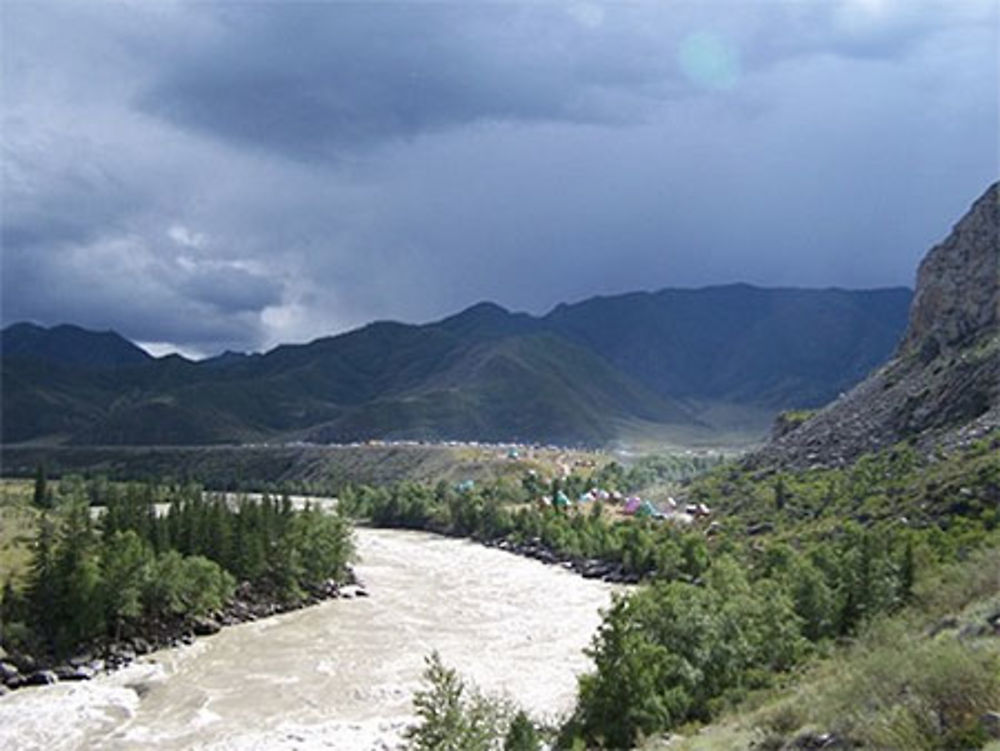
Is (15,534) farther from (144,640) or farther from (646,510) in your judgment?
(646,510)

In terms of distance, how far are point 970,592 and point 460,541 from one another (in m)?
106

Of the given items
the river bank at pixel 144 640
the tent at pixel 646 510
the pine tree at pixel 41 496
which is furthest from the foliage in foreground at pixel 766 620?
the pine tree at pixel 41 496

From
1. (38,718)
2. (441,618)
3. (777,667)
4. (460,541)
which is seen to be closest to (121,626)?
(38,718)

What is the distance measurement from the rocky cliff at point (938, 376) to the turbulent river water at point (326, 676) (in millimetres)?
49525

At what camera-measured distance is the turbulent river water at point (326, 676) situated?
150ft

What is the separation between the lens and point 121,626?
6669 cm

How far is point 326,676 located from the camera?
56.6 metres

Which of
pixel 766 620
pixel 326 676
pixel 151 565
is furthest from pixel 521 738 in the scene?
pixel 151 565

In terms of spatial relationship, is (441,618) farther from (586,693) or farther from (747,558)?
(586,693)

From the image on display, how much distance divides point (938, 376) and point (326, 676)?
94187 millimetres

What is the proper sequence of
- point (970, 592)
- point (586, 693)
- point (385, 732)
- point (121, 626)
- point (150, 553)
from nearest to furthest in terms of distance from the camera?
point (970, 592), point (586, 693), point (385, 732), point (121, 626), point (150, 553)

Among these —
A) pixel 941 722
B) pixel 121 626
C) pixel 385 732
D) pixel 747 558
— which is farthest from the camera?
pixel 747 558

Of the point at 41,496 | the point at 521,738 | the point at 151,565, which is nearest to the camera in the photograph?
the point at 521,738

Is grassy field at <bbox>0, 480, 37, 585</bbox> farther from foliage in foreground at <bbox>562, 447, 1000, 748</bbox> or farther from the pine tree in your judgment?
foliage in foreground at <bbox>562, 447, 1000, 748</bbox>
